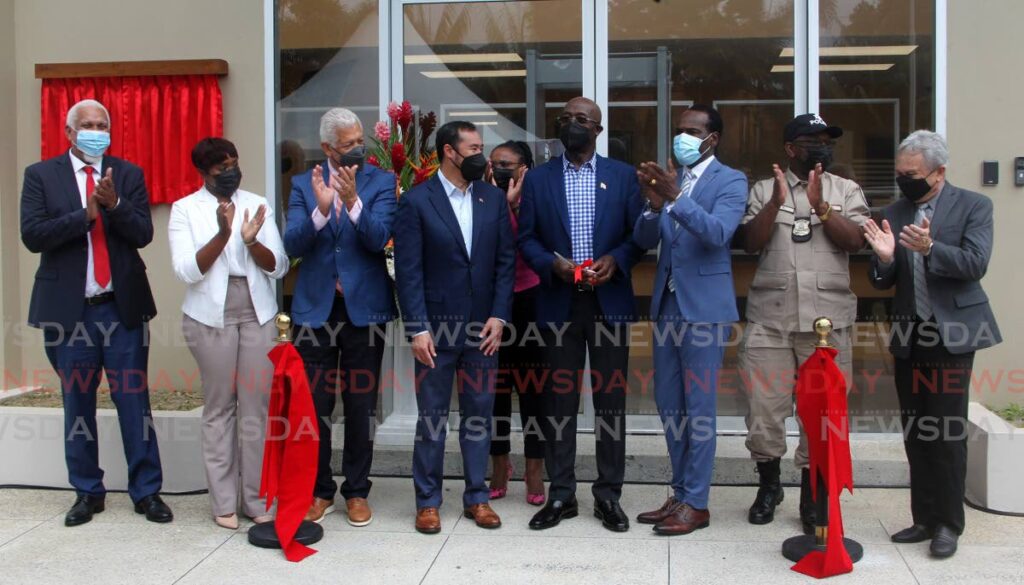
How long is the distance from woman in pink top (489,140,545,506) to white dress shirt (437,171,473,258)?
34cm

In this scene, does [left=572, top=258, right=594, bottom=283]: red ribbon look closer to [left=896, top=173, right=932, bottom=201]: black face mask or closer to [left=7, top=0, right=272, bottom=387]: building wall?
[left=896, top=173, right=932, bottom=201]: black face mask

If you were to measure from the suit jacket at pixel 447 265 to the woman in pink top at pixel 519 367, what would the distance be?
0.25 m

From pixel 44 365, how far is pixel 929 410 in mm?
5380

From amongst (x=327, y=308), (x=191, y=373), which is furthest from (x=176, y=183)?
(x=327, y=308)

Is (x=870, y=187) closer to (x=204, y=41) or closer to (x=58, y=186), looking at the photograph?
(x=204, y=41)

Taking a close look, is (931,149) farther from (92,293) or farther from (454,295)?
(92,293)

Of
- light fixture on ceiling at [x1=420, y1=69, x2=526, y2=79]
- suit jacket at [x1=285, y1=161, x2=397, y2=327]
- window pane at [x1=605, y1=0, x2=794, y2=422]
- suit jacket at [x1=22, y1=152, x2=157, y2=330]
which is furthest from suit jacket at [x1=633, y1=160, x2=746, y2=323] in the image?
suit jacket at [x1=22, y1=152, x2=157, y2=330]

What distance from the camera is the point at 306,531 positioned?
15.9ft

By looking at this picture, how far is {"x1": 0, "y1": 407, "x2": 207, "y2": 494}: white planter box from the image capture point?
5.59 metres

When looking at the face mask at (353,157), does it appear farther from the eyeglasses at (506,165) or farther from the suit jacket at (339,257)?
the eyeglasses at (506,165)

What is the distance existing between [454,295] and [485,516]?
110cm

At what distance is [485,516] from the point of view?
197 inches

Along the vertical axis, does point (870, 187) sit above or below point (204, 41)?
below

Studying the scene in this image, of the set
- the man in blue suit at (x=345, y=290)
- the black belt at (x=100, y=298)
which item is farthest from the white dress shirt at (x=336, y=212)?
the black belt at (x=100, y=298)
